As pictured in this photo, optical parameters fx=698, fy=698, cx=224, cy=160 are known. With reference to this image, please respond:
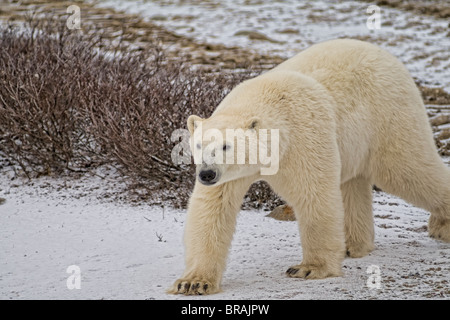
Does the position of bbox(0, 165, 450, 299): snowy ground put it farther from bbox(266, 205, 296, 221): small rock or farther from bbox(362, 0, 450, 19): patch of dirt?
bbox(362, 0, 450, 19): patch of dirt

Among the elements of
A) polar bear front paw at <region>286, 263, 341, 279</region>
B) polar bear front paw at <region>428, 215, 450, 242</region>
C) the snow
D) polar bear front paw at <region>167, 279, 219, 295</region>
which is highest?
polar bear front paw at <region>167, 279, 219, 295</region>

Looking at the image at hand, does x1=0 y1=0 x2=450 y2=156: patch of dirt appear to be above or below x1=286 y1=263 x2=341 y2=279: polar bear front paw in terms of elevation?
below

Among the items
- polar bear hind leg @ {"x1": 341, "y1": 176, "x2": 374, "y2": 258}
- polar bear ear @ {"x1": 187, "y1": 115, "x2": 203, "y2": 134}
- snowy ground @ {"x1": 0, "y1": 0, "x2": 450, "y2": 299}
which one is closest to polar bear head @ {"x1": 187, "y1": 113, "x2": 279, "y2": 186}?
polar bear ear @ {"x1": 187, "y1": 115, "x2": 203, "y2": 134}

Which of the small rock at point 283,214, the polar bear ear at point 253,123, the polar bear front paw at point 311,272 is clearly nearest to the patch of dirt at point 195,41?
the small rock at point 283,214

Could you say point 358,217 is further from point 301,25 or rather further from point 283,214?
point 301,25

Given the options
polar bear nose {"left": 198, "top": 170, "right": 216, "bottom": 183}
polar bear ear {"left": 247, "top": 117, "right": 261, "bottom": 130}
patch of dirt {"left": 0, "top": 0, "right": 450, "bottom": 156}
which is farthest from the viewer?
patch of dirt {"left": 0, "top": 0, "right": 450, "bottom": 156}

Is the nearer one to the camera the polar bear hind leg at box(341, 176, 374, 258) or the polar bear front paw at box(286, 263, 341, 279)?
the polar bear front paw at box(286, 263, 341, 279)

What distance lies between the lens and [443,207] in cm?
467

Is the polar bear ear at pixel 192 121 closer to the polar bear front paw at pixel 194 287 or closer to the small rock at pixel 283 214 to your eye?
the polar bear front paw at pixel 194 287

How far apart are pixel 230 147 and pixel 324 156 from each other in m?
0.64

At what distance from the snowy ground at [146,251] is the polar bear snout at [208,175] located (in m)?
0.65

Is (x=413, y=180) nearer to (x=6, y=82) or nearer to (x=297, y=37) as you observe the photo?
(x=6, y=82)

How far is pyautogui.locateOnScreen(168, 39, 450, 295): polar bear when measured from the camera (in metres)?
3.64

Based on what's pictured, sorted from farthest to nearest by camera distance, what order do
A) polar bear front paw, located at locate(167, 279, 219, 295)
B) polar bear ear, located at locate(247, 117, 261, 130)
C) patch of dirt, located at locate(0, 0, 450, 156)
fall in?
patch of dirt, located at locate(0, 0, 450, 156)
polar bear front paw, located at locate(167, 279, 219, 295)
polar bear ear, located at locate(247, 117, 261, 130)
